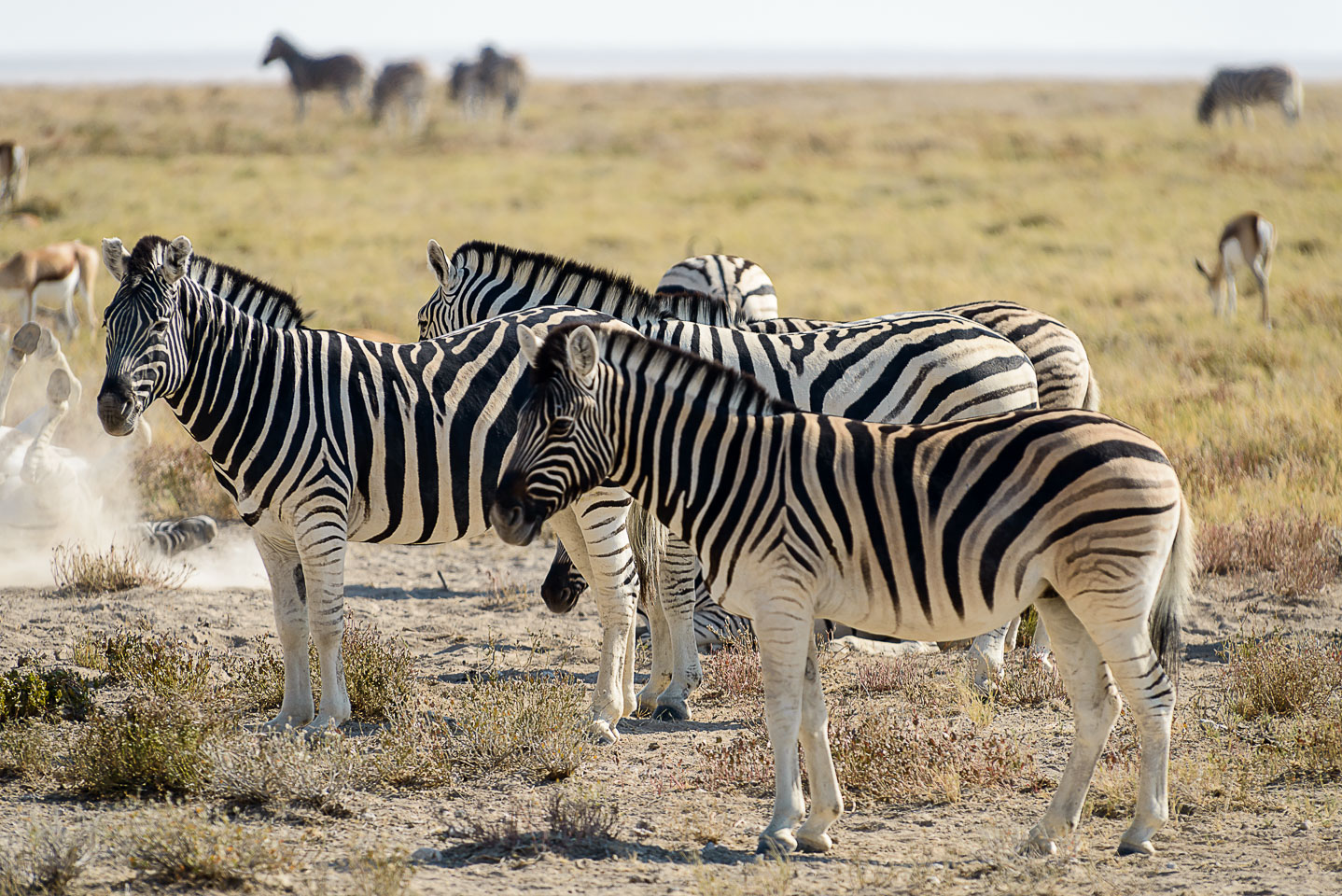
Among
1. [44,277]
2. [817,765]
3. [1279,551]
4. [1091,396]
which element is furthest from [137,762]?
[44,277]

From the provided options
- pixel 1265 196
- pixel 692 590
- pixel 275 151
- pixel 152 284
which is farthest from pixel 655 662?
pixel 275 151

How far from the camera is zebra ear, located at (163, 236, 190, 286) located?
5633mm

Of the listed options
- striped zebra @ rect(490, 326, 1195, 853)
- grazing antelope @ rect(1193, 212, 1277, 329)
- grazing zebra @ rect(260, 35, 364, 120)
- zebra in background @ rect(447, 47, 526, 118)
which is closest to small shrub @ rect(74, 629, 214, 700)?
striped zebra @ rect(490, 326, 1195, 853)

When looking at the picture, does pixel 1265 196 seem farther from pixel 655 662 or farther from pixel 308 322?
pixel 655 662

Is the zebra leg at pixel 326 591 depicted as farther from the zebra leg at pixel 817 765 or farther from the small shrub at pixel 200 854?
the zebra leg at pixel 817 765

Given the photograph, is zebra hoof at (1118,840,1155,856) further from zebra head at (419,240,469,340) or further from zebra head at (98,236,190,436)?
zebra head at (419,240,469,340)

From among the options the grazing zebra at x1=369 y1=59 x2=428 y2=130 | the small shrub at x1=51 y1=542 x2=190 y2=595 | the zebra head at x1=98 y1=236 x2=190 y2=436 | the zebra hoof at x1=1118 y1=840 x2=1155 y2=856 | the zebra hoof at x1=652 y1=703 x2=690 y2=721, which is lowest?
the zebra hoof at x1=652 y1=703 x2=690 y2=721

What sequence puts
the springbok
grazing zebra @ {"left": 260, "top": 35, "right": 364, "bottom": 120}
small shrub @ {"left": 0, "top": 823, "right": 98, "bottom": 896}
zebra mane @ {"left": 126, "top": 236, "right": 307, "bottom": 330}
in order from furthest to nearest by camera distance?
grazing zebra @ {"left": 260, "top": 35, "right": 364, "bottom": 120}
the springbok
zebra mane @ {"left": 126, "top": 236, "right": 307, "bottom": 330}
small shrub @ {"left": 0, "top": 823, "right": 98, "bottom": 896}

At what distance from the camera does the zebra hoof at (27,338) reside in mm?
8281

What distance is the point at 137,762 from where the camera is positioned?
5344 millimetres

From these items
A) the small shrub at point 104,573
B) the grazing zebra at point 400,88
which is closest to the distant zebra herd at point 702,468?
the small shrub at point 104,573

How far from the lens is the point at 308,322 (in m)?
16.5

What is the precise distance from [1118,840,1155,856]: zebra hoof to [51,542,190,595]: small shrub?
6.13 metres

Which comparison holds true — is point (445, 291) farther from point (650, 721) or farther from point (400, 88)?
point (400, 88)
